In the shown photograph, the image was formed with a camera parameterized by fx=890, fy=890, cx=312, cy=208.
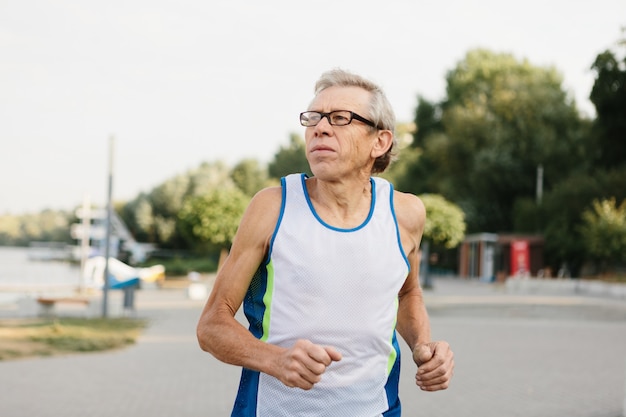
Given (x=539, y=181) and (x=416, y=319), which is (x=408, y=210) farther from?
(x=539, y=181)

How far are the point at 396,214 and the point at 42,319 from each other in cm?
1916

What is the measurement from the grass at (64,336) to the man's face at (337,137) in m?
11.9

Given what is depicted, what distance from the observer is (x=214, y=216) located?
102 feet

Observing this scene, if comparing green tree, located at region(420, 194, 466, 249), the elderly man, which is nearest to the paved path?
green tree, located at region(420, 194, 466, 249)

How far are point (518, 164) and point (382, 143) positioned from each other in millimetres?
50501

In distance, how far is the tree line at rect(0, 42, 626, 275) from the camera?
37.0 m

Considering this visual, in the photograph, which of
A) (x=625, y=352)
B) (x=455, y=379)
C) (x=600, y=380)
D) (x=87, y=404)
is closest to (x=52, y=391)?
(x=87, y=404)

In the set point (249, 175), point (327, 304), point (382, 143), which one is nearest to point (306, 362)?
point (327, 304)

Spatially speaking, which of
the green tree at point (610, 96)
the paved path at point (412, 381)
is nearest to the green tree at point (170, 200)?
the green tree at point (610, 96)

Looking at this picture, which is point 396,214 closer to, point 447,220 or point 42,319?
point 42,319

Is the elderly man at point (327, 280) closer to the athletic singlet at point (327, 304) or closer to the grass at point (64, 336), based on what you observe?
the athletic singlet at point (327, 304)

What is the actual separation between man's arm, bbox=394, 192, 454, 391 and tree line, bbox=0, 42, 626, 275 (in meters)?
24.6

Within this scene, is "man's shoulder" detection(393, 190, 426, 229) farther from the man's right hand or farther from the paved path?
the paved path

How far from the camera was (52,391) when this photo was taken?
9922 millimetres
